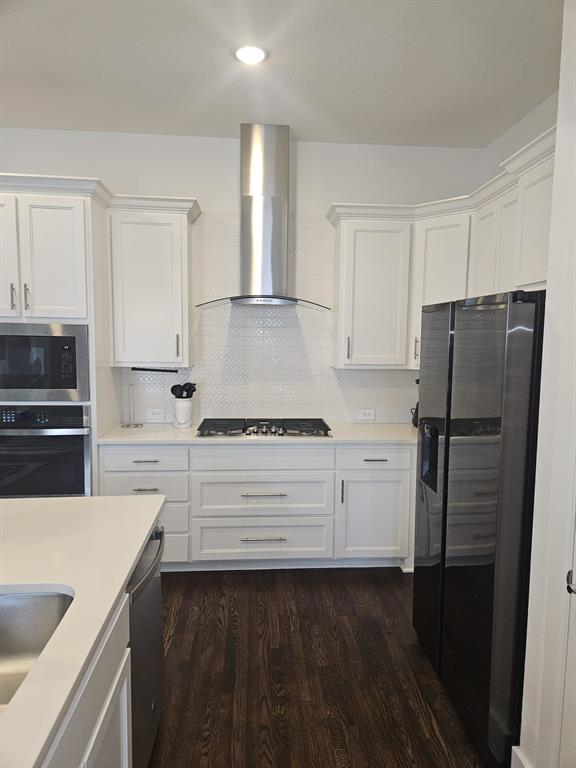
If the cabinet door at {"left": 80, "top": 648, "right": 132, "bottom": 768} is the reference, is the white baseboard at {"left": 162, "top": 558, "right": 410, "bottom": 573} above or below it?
below

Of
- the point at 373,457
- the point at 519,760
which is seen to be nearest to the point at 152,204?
the point at 373,457

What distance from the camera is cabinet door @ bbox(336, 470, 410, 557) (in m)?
3.18

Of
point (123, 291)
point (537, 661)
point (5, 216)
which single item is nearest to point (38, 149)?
point (5, 216)

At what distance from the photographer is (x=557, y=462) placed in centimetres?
151

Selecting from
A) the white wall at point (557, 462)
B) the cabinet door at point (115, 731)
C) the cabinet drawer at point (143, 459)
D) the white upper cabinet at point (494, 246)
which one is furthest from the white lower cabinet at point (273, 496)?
the cabinet door at point (115, 731)

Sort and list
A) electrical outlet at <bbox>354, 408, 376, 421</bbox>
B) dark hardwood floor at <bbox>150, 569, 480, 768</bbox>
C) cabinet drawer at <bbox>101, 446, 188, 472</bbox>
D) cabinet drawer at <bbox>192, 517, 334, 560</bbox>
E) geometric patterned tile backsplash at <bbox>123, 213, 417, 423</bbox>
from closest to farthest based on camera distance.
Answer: dark hardwood floor at <bbox>150, 569, 480, 768</bbox> → cabinet drawer at <bbox>101, 446, 188, 472</bbox> → cabinet drawer at <bbox>192, 517, 334, 560</bbox> → geometric patterned tile backsplash at <bbox>123, 213, 417, 423</bbox> → electrical outlet at <bbox>354, 408, 376, 421</bbox>

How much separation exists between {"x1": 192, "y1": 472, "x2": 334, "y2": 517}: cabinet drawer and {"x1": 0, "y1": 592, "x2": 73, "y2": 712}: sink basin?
74.5 inches

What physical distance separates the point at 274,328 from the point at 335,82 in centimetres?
158

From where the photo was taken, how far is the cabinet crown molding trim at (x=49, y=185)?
2770 millimetres

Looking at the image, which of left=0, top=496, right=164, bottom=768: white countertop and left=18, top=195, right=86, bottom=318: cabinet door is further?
left=18, top=195, right=86, bottom=318: cabinet door

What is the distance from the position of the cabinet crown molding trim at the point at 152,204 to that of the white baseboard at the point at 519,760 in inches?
122

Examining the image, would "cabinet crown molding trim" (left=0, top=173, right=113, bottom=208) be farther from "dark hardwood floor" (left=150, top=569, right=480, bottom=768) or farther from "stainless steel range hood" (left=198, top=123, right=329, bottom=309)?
"dark hardwood floor" (left=150, top=569, right=480, bottom=768)

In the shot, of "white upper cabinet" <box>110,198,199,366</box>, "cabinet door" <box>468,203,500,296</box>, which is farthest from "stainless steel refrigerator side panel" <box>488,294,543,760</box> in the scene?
"white upper cabinet" <box>110,198,199,366</box>

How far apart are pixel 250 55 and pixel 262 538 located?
268 cm
